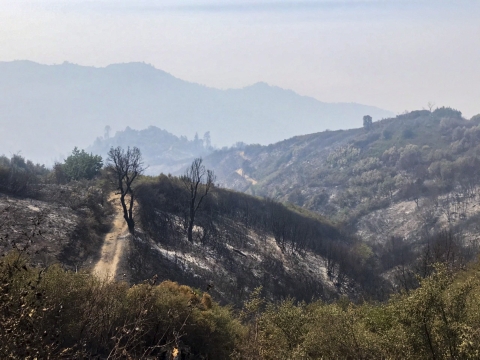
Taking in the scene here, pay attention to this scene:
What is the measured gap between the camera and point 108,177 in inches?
2785

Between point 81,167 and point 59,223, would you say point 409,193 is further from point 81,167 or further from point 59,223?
point 59,223

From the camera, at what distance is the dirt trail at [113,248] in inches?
1527

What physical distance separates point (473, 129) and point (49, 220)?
205877 mm

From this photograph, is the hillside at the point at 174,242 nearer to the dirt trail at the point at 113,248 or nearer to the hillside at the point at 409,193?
the dirt trail at the point at 113,248

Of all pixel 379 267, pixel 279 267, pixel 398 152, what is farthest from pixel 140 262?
pixel 398 152

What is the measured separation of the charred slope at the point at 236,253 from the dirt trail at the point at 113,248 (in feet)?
6.74

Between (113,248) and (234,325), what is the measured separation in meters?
24.5

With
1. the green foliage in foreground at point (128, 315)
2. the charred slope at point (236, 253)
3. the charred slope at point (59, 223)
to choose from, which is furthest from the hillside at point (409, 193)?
the charred slope at point (59, 223)

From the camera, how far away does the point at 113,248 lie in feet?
147

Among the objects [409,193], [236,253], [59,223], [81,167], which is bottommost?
[236,253]

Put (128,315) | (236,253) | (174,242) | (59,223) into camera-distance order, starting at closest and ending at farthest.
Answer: (128,315) → (59,223) → (174,242) → (236,253)

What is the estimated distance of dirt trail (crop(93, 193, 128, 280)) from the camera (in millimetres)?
38781

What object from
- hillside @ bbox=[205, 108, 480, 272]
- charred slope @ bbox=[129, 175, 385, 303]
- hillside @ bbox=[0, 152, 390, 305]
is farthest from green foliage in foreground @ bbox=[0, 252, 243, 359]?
hillside @ bbox=[205, 108, 480, 272]

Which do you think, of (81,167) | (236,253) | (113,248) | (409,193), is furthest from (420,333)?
(409,193)
